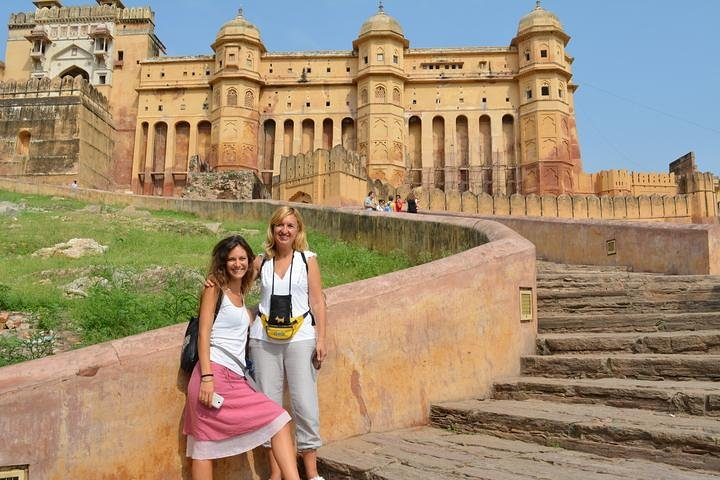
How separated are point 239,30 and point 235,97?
4.01m

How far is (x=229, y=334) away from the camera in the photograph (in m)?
2.88

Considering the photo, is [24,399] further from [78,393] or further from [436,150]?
[436,150]

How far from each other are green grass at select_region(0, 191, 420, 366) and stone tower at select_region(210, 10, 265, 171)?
17947 millimetres

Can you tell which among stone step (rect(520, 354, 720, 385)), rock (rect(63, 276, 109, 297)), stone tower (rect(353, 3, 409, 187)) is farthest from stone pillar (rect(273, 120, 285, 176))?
stone step (rect(520, 354, 720, 385))

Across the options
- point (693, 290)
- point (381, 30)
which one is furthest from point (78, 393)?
point (381, 30)

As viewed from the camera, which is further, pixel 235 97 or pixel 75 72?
pixel 75 72

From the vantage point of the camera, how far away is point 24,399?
2529 millimetres

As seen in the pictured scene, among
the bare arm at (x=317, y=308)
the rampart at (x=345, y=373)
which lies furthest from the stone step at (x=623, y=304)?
the bare arm at (x=317, y=308)

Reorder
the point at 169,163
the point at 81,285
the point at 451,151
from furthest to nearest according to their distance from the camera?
the point at 169,163, the point at 451,151, the point at 81,285

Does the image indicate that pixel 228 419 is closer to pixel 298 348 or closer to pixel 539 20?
pixel 298 348

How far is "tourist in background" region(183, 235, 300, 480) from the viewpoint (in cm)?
271

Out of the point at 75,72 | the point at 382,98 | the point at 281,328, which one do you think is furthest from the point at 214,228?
the point at 75,72

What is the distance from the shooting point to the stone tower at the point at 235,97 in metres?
33.2

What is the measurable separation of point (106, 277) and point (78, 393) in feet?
17.3
